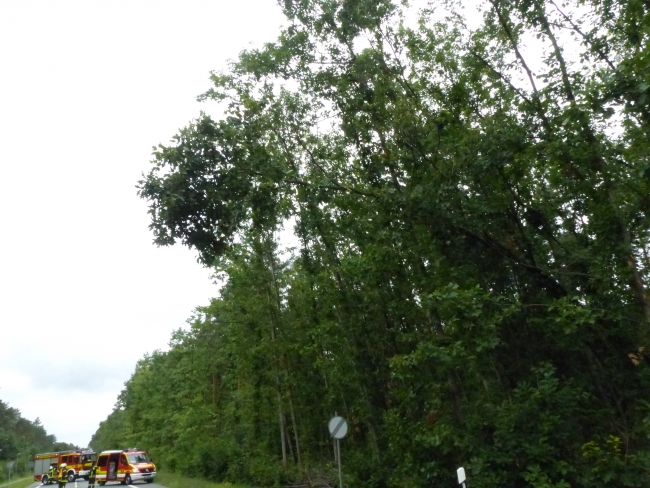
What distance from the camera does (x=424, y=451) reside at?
15.8 meters

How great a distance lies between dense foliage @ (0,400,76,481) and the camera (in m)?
83.4

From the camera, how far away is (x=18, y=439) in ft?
331

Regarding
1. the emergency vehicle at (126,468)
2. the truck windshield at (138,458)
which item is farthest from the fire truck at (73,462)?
the truck windshield at (138,458)

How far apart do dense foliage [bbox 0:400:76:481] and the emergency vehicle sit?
25061 millimetres

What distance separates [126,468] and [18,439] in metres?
71.6

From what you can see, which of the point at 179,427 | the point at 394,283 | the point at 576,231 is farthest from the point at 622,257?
the point at 179,427

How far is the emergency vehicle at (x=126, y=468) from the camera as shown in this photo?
40.2 m

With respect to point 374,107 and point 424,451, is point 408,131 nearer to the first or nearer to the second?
point 374,107

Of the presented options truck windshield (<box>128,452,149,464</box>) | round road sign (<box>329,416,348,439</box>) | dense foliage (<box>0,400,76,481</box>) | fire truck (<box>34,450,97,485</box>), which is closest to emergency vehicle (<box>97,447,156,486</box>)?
truck windshield (<box>128,452,149,464</box>)

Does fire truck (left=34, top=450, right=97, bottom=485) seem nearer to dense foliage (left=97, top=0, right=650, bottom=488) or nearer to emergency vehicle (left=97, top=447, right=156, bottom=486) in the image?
emergency vehicle (left=97, top=447, right=156, bottom=486)

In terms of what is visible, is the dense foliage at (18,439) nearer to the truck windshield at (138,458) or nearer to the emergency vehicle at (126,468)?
the emergency vehicle at (126,468)

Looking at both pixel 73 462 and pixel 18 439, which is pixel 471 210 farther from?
pixel 18 439

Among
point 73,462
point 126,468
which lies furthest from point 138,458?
point 73,462

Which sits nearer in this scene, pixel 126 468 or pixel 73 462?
pixel 126 468
